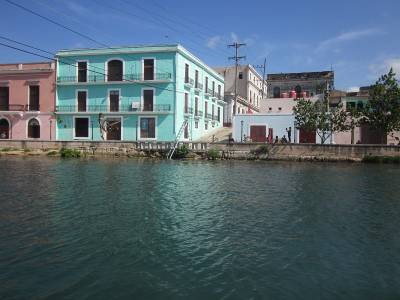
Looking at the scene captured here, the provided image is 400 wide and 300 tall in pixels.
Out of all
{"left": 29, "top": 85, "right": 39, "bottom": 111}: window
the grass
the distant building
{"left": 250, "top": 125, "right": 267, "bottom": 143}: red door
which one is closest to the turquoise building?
{"left": 29, "top": 85, "right": 39, "bottom": 111}: window

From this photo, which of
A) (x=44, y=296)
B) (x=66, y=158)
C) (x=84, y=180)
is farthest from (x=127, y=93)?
(x=44, y=296)

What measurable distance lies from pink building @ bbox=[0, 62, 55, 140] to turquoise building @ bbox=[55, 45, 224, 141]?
3.91ft

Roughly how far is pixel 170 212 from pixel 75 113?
3896cm

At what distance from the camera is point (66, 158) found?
139 ft

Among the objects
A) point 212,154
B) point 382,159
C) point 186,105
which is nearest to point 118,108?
point 186,105

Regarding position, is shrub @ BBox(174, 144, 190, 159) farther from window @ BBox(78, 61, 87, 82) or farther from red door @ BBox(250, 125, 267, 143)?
window @ BBox(78, 61, 87, 82)

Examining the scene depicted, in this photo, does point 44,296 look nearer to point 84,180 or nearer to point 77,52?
point 84,180

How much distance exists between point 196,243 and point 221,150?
108ft

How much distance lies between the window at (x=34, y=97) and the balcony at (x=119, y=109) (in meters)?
2.77

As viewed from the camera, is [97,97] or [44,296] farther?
[97,97]

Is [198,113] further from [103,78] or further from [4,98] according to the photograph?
[4,98]

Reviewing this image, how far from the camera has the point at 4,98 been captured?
53594mm

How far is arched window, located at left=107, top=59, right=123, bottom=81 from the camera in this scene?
50.5 metres

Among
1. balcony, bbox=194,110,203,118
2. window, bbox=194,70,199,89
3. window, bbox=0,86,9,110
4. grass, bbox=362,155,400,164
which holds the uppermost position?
window, bbox=194,70,199,89
